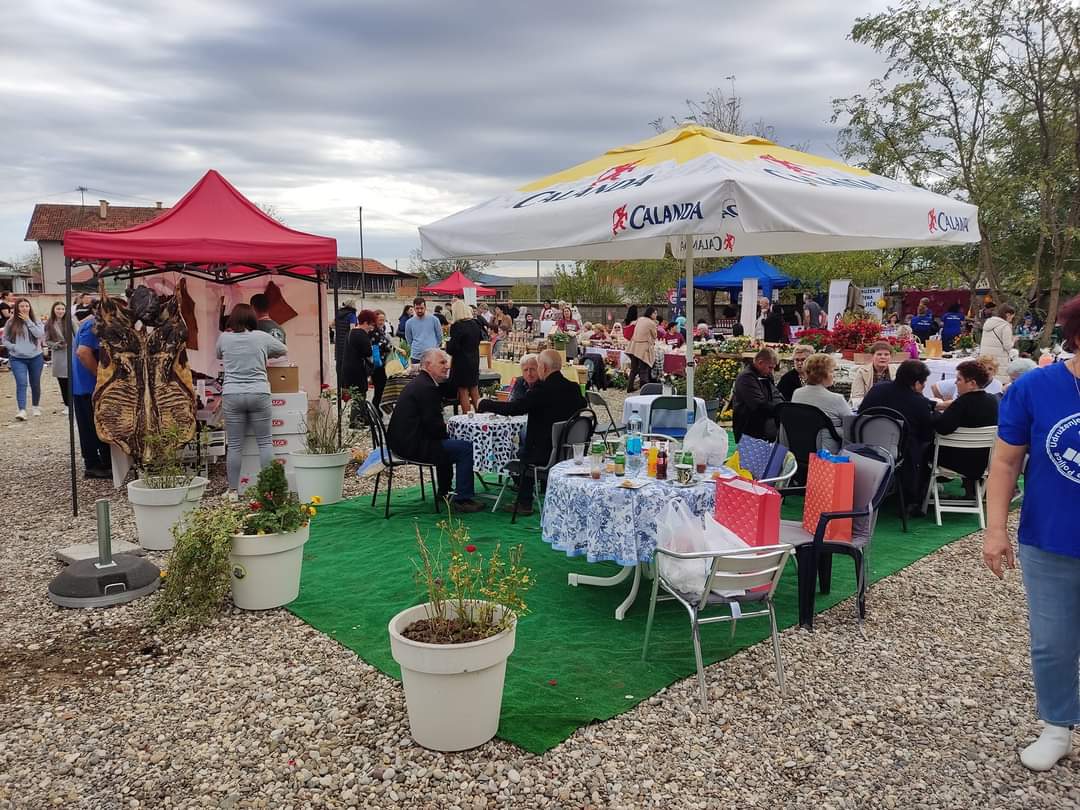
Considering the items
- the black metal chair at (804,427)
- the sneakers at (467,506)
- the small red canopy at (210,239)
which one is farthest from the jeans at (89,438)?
the black metal chair at (804,427)

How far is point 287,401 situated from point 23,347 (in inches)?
214

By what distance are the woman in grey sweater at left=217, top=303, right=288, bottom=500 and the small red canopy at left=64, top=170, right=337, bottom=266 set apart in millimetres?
529

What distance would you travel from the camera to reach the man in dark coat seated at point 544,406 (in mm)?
5633

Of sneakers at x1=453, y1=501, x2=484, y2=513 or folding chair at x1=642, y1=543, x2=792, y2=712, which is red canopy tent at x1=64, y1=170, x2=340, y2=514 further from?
folding chair at x1=642, y1=543, x2=792, y2=712

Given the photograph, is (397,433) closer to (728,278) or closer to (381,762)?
(381,762)

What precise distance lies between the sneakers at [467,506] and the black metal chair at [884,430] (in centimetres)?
296

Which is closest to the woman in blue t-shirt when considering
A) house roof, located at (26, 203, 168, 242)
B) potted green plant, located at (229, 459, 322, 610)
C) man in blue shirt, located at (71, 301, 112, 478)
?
potted green plant, located at (229, 459, 322, 610)

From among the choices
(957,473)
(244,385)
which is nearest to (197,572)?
(244,385)

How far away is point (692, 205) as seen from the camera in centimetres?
354

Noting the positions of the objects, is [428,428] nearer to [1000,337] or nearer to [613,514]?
[613,514]

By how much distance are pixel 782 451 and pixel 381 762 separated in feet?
10.0

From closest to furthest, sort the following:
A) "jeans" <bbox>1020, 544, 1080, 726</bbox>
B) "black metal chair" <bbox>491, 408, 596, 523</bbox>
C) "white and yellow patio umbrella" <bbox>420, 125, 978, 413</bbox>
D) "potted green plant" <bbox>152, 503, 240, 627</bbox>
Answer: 1. "jeans" <bbox>1020, 544, 1080, 726</bbox>
2. "white and yellow patio umbrella" <bbox>420, 125, 978, 413</bbox>
3. "potted green plant" <bbox>152, 503, 240, 627</bbox>
4. "black metal chair" <bbox>491, 408, 596, 523</bbox>

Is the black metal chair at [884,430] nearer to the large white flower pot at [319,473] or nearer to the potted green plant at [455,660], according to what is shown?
the potted green plant at [455,660]

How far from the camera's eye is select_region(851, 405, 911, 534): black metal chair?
563 cm
